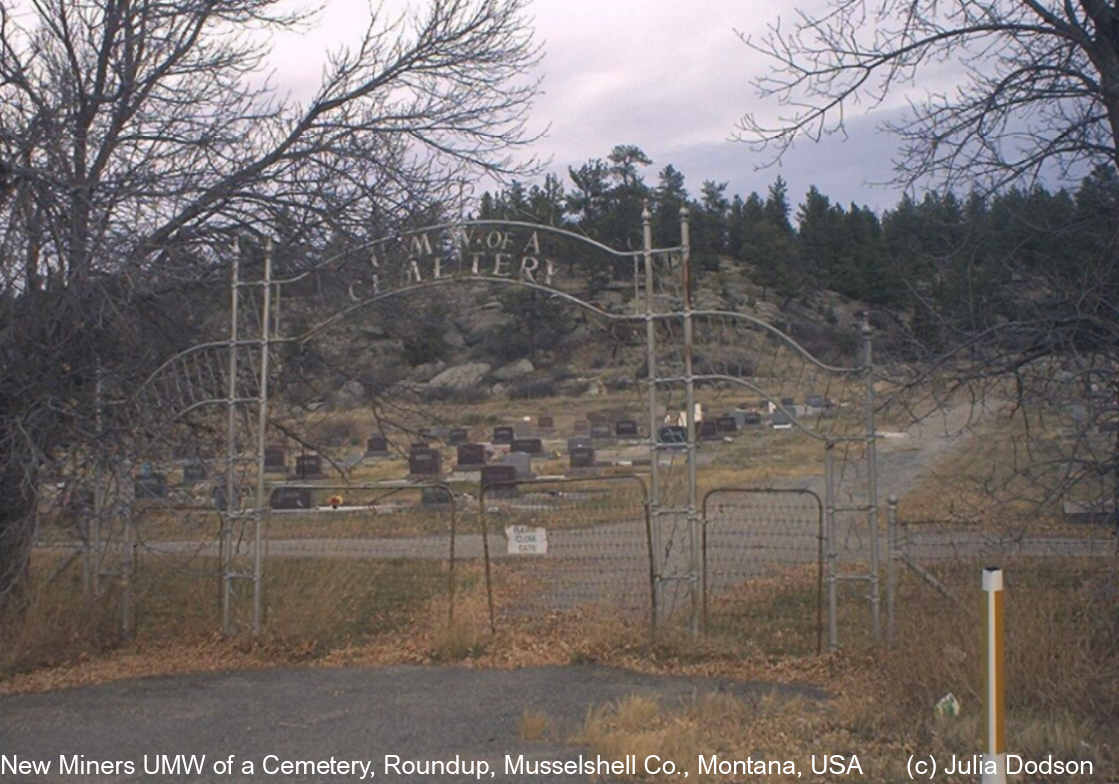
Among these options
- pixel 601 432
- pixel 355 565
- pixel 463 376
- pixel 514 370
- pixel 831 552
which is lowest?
pixel 355 565

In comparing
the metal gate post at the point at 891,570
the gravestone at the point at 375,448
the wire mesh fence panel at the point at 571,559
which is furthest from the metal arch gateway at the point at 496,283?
the gravestone at the point at 375,448

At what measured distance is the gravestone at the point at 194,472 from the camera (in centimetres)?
1138

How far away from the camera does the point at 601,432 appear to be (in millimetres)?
42562

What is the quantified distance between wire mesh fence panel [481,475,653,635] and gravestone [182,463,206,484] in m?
2.72

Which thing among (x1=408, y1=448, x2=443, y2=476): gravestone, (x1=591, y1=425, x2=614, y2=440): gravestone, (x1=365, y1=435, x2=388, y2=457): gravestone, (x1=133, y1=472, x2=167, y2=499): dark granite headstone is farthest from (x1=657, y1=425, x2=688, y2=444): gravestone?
(x1=591, y1=425, x2=614, y2=440): gravestone

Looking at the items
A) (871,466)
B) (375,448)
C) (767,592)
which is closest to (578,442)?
(375,448)

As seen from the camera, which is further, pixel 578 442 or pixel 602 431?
pixel 602 431

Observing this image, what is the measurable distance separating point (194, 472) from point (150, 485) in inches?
69.1

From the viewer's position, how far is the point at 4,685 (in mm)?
9859

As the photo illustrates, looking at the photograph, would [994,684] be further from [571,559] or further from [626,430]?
[626,430]

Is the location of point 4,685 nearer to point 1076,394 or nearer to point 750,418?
point 1076,394

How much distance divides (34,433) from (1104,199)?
9194 millimetres

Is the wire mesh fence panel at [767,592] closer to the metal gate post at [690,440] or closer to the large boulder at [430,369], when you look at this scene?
the metal gate post at [690,440]

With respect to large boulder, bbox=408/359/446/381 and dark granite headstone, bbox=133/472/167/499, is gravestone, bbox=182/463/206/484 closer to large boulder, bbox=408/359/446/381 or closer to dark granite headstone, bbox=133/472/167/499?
dark granite headstone, bbox=133/472/167/499
